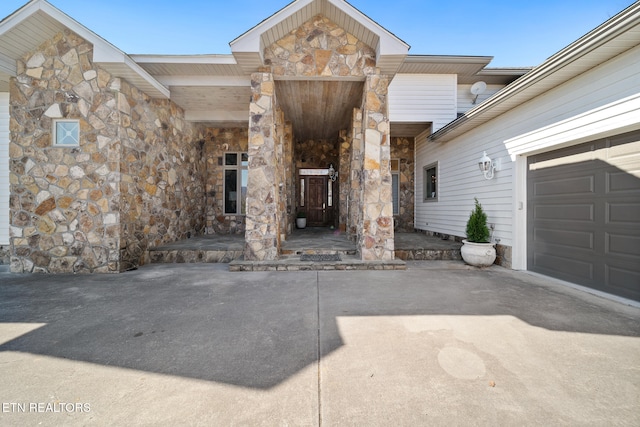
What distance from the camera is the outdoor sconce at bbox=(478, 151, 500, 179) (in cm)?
532

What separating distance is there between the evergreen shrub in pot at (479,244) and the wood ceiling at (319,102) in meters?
3.53

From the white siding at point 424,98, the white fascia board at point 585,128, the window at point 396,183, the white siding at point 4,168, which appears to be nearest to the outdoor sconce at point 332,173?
the window at point 396,183

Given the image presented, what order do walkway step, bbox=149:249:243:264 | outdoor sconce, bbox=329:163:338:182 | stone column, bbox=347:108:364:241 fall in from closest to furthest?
1. walkway step, bbox=149:249:243:264
2. stone column, bbox=347:108:364:241
3. outdoor sconce, bbox=329:163:338:182

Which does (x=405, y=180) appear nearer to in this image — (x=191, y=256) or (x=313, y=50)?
(x=313, y=50)

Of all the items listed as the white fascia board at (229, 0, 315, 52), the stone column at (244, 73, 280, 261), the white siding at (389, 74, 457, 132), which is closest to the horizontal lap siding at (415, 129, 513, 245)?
the white siding at (389, 74, 457, 132)

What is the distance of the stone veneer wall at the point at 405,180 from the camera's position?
9.39 metres

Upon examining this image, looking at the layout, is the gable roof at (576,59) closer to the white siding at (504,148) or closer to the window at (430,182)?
the white siding at (504,148)

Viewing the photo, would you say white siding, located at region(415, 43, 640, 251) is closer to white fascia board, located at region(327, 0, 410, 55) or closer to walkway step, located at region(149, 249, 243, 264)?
white fascia board, located at region(327, 0, 410, 55)

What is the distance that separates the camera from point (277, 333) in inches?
94.2

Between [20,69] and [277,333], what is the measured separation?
6.38 metres

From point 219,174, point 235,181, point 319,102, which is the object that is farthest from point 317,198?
point 319,102

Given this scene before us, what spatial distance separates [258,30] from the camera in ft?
14.5

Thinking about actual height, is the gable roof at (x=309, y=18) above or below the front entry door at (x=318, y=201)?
above

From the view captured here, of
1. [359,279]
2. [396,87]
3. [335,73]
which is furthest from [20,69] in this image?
[396,87]
